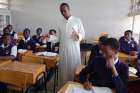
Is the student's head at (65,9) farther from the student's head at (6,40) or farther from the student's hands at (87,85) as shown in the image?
the student's hands at (87,85)

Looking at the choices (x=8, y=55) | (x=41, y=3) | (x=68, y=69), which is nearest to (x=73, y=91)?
(x=68, y=69)

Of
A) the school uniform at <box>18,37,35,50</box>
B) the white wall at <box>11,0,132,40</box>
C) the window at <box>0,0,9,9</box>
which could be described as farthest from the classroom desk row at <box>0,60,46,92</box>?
the window at <box>0,0,9,9</box>

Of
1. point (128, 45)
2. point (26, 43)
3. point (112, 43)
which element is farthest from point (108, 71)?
point (26, 43)

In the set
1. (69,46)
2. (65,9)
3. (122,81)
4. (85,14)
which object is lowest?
(122,81)

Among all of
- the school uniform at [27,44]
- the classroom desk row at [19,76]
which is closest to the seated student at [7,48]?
the classroom desk row at [19,76]

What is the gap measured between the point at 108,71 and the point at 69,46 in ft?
4.46

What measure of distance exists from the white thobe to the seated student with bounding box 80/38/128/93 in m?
1.15

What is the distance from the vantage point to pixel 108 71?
6.54ft

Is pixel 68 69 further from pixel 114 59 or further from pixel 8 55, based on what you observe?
pixel 114 59

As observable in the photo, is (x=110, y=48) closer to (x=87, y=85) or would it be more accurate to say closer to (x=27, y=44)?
(x=87, y=85)

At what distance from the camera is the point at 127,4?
277 inches

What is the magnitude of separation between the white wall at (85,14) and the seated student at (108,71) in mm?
5390

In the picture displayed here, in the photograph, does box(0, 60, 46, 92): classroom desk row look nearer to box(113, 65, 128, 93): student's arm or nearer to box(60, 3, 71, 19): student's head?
box(60, 3, 71, 19): student's head

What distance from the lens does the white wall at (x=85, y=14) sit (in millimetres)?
7195
